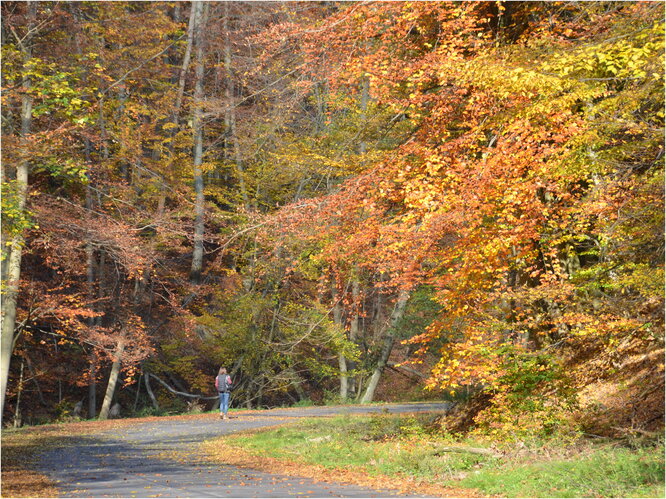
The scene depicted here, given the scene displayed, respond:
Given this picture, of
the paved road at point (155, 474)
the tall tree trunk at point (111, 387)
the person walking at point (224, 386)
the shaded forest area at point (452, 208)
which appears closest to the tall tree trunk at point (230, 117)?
the shaded forest area at point (452, 208)

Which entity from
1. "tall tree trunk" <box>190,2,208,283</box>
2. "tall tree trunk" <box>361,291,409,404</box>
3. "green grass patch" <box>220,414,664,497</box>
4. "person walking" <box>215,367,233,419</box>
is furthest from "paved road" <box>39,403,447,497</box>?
"tall tree trunk" <box>190,2,208,283</box>

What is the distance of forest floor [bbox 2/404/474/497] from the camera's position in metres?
9.98

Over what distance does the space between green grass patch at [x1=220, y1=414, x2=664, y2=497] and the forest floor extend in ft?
2.49

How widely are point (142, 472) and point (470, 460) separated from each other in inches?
208

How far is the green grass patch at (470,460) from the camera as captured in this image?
8.91 m

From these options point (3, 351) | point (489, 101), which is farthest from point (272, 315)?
point (489, 101)

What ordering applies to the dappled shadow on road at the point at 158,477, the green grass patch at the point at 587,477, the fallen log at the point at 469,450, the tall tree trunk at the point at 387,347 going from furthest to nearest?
the tall tree trunk at the point at 387,347
the fallen log at the point at 469,450
the dappled shadow on road at the point at 158,477
the green grass patch at the point at 587,477

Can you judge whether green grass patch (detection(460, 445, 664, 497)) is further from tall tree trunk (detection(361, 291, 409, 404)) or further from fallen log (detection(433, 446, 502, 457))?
tall tree trunk (detection(361, 291, 409, 404))

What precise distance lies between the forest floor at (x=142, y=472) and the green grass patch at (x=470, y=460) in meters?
0.76

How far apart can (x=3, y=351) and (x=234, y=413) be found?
11.5 metres

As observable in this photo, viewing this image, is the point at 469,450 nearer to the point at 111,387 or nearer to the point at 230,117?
the point at 111,387

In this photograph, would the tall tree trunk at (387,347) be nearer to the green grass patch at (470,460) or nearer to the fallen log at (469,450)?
the green grass patch at (470,460)

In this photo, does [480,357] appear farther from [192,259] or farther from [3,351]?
[192,259]

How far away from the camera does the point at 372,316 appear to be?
1550 inches
